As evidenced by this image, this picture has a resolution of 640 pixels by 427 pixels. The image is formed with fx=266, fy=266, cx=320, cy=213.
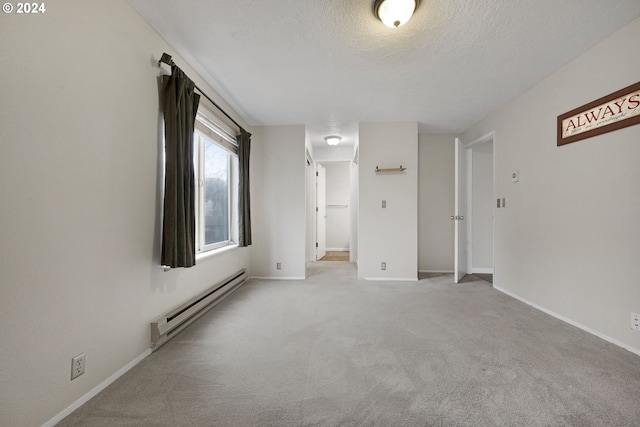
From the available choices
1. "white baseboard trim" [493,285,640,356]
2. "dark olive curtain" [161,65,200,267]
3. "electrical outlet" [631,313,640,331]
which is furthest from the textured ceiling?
"white baseboard trim" [493,285,640,356]

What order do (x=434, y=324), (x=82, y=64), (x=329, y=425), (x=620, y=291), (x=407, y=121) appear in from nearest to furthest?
(x=329, y=425) < (x=82, y=64) < (x=620, y=291) < (x=434, y=324) < (x=407, y=121)

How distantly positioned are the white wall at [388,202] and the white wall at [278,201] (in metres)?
0.94

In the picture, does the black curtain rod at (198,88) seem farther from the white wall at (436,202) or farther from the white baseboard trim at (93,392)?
the white wall at (436,202)

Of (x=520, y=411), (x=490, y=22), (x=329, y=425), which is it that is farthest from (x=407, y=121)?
(x=329, y=425)

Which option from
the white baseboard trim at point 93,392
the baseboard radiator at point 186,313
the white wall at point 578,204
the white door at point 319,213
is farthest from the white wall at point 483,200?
the white baseboard trim at point 93,392

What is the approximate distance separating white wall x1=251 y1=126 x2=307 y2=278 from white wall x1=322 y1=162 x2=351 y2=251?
3371 millimetres

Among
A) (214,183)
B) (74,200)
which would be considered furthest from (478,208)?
(74,200)

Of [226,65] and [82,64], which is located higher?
[226,65]

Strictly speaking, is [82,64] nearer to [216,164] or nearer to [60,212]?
[60,212]

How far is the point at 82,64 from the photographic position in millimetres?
1419

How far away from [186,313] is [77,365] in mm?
908

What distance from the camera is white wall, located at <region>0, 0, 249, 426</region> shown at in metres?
1.12

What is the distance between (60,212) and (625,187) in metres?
3.62

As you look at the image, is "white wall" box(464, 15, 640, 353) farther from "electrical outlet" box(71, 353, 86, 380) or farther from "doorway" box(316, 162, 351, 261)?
"doorway" box(316, 162, 351, 261)
